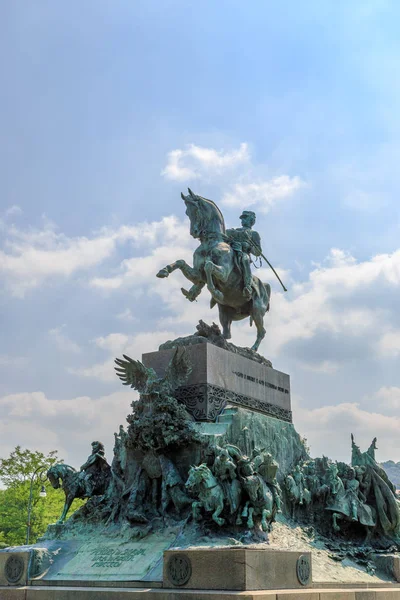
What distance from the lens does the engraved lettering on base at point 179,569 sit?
12477 millimetres

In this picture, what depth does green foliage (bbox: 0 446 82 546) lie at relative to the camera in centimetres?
3991

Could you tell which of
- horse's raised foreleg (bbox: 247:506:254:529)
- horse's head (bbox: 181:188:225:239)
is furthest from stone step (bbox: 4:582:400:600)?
horse's head (bbox: 181:188:225:239)

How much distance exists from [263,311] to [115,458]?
652 cm

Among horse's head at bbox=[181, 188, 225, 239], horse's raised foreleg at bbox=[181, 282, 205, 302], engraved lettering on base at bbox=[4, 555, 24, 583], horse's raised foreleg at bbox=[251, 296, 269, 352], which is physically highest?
horse's head at bbox=[181, 188, 225, 239]

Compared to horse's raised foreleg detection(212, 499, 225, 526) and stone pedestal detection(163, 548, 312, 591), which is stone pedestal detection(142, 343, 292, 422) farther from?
stone pedestal detection(163, 548, 312, 591)

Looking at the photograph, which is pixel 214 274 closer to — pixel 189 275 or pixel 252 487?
pixel 189 275

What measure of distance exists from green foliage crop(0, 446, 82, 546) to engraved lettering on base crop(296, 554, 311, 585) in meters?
28.5

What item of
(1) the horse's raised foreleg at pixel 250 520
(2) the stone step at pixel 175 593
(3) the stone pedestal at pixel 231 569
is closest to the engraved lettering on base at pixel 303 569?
(3) the stone pedestal at pixel 231 569

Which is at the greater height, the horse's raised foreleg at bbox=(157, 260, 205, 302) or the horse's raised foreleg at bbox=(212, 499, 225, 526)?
the horse's raised foreleg at bbox=(157, 260, 205, 302)

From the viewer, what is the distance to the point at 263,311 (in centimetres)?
2103

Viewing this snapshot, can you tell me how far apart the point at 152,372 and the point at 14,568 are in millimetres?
5277

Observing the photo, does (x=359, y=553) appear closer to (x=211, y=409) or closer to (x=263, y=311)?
(x=211, y=409)

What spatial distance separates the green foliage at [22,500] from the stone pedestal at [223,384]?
77.2ft

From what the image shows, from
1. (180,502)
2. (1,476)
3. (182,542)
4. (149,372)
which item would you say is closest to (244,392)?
(149,372)
